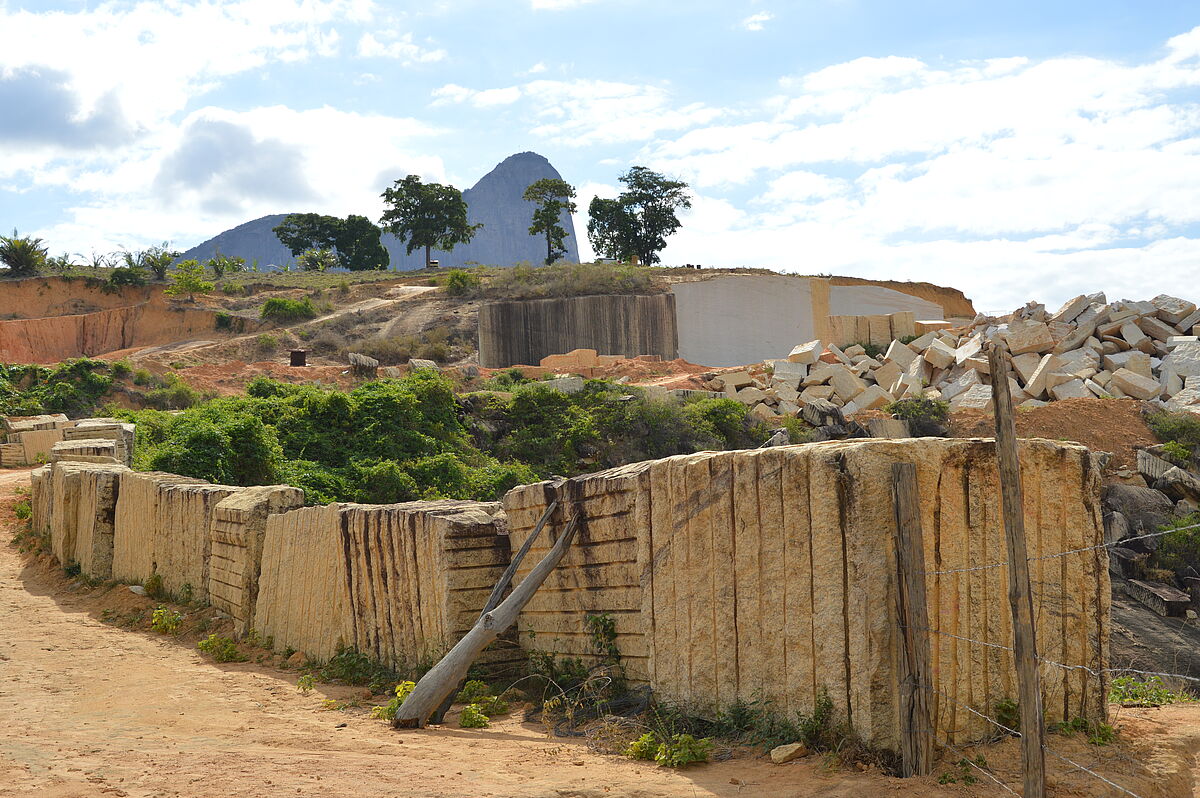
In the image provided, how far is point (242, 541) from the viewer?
9.10 m

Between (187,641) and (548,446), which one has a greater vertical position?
(548,446)

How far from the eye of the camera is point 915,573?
4539 millimetres

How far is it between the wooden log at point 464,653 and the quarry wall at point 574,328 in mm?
30911

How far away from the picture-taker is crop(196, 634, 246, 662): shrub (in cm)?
856

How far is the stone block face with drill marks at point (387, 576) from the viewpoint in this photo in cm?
708

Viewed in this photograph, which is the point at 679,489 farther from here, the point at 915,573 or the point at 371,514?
the point at 371,514

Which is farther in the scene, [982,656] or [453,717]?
[453,717]

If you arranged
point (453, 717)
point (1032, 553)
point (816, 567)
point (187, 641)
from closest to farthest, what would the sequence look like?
point (816, 567) < point (1032, 553) < point (453, 717) < point (187, 641)

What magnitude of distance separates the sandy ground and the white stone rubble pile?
18.3 m

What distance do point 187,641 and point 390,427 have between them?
1094 centimetres

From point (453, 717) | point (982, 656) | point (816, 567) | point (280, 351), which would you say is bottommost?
point (453, 717)

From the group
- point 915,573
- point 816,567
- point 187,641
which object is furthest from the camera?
point 187,641

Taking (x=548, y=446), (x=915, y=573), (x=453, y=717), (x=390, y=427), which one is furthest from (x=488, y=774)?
(x=548, y=446)

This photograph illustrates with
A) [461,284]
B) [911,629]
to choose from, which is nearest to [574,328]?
[461,284]
